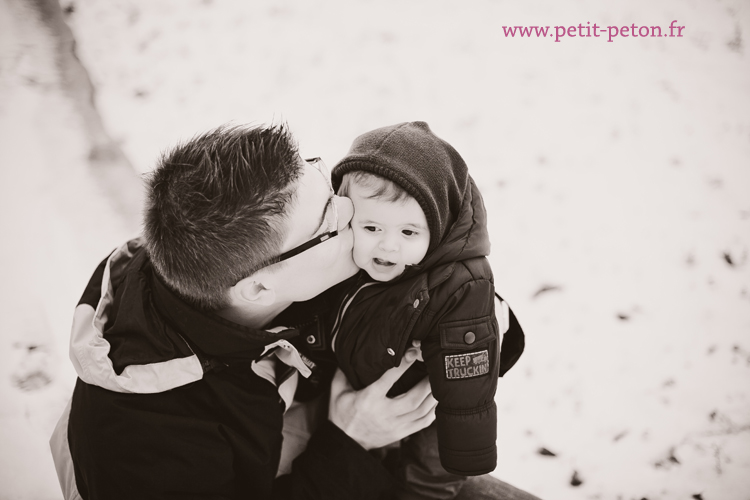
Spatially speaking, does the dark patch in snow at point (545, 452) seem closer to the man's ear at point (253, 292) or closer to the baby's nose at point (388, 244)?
the baby's nose at point (388, 244)

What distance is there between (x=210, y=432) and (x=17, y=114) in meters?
2.18

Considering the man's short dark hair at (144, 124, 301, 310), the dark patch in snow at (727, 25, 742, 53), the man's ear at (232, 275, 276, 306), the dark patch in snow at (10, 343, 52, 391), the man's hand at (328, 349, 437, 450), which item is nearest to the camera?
the man's short dark hair at (144, 124, 301, 310)

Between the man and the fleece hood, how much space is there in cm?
18

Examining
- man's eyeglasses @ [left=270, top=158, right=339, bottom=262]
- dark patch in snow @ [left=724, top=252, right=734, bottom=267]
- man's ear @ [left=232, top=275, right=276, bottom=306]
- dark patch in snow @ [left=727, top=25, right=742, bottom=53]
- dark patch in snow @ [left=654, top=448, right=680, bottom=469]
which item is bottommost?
dark patch in snow @ [left=654, top=448, right=680, bottom=469]

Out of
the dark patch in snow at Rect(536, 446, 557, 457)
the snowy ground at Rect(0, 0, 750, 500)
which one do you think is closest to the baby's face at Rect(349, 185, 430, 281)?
the snowy ground at Rect(0, 0, 750, 500)

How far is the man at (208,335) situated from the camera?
130cm

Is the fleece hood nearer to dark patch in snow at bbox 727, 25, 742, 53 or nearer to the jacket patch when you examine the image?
the jacket patch

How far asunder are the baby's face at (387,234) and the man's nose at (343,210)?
0.05 meters

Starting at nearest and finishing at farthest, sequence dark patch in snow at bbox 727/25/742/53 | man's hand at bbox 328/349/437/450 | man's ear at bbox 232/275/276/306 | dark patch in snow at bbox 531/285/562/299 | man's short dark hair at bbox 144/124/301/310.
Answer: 1. man's short dark hair at bbox 144/124/301/310
2. man's ear at bbox 232/275/276/306
3. man's hand at bbox 328/349/437/450
4. dark patch in snow at bbox 531/285/562/299
5. dark patch in snow at bbox 727/25/742/53

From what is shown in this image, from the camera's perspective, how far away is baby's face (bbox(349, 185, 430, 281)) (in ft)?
4.97

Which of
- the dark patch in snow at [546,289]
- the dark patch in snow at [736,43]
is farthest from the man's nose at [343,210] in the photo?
the dark patch in snow at [736,43]

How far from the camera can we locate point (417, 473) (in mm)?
1783

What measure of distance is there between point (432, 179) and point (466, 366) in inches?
24.1

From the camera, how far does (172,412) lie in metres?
1.39
